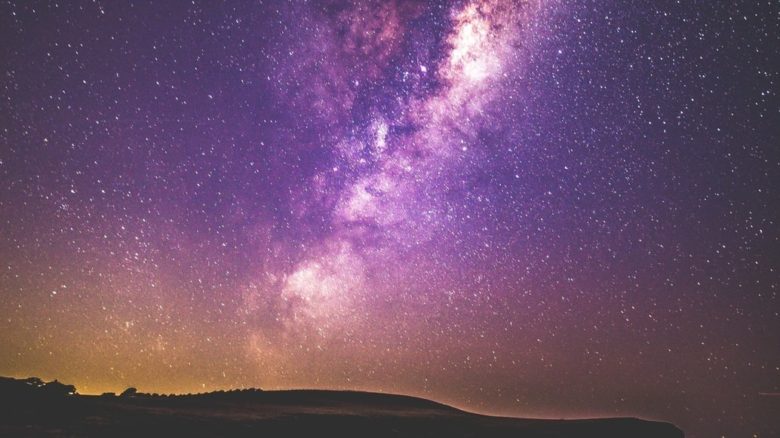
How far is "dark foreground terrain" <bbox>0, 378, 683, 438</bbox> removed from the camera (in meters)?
5.73

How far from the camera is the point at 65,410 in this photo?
6133 millimetres

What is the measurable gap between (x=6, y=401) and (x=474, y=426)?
818 centimetres

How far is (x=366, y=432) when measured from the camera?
7555 mm

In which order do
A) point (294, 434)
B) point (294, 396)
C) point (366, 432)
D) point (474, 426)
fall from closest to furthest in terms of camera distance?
point (294, 434), point (366, 432), point (474, 426), point (294, 396)

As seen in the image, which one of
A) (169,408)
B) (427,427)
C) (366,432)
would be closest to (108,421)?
(169,408)

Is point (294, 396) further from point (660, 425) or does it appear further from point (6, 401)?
point (660, 425)

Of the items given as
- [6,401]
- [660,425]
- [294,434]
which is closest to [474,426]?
[294,434]

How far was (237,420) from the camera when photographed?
724 cm

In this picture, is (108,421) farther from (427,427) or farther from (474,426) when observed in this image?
(474,426)

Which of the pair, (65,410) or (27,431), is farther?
(65,410)

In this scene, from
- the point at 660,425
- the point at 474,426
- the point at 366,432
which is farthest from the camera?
the point at 660,425

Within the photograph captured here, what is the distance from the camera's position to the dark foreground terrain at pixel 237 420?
573 centimetres

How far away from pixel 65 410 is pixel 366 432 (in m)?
4.70

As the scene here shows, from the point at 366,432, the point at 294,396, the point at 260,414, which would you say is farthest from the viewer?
the point at 294,396
